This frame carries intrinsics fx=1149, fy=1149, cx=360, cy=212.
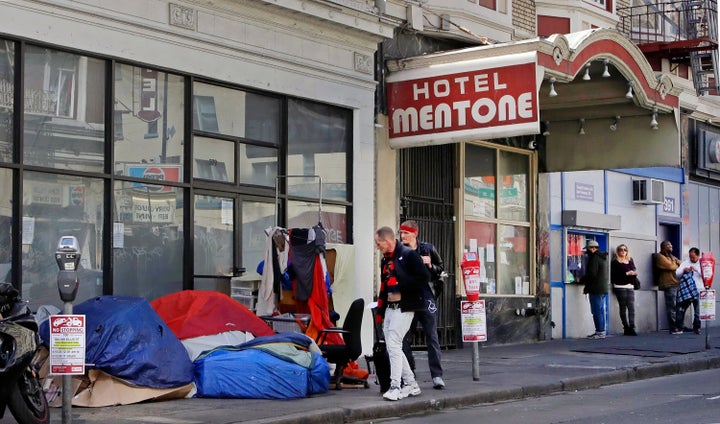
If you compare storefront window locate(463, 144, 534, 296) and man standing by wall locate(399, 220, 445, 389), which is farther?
storefront window locate(463, 144, 534, 296)

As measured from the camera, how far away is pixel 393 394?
39.4 feet

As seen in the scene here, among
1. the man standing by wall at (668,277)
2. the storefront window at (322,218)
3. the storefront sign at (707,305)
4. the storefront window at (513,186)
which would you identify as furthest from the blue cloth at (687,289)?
the storefront window at (322,218)

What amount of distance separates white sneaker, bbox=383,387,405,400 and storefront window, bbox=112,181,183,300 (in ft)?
11.9

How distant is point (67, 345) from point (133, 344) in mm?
2211

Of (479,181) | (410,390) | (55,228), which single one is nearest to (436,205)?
(479,181)

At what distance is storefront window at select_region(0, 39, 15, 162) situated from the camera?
12.5 meters

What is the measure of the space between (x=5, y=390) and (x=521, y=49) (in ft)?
33.0

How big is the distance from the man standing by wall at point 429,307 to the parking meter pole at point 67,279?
14.5ft

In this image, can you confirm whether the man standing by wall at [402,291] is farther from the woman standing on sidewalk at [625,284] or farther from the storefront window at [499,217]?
the woman standing on sidewalk at [625,284]

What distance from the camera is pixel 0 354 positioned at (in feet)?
29.1

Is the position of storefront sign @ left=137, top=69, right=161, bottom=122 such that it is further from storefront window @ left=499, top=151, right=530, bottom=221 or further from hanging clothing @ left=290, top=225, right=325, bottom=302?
storefront window @ left=499, top=151, right=530, bottom=221

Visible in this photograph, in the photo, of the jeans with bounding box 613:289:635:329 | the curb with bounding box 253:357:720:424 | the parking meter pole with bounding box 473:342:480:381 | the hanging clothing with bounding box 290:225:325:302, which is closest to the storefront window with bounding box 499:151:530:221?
the jeans with bounding box 613:289:635:329

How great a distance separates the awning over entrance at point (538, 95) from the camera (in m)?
16.8

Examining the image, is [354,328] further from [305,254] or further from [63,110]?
[63,110]
